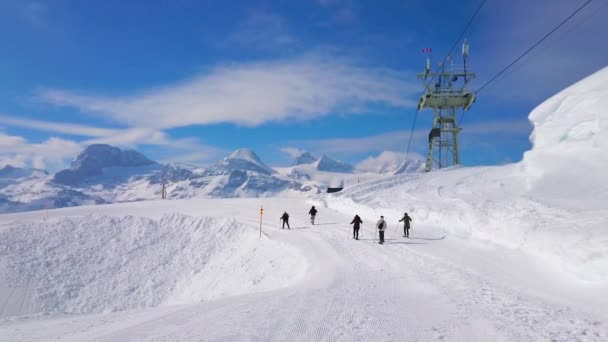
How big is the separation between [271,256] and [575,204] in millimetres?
17018

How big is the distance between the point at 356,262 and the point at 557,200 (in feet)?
33.3

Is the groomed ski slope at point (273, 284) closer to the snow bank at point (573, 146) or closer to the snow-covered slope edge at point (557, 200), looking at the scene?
the snow-covered slope edge at point (557, 200)

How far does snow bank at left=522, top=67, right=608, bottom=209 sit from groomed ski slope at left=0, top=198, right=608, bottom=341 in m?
4.41

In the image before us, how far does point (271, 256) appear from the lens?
24.9 meters

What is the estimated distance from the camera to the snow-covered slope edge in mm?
14117

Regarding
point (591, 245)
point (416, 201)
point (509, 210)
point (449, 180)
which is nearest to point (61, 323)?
point (591, 245)

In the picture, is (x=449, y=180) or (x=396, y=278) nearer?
(x=396, y=278)

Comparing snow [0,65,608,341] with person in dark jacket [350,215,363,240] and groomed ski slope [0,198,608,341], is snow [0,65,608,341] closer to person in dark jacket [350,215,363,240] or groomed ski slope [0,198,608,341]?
groomed ski slope [0,198,608,341]

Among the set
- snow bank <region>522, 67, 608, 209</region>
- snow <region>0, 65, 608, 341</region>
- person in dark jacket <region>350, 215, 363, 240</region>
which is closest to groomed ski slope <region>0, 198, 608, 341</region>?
snow <region>0, 65, 608, 341</region>

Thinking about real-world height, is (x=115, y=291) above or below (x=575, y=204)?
below

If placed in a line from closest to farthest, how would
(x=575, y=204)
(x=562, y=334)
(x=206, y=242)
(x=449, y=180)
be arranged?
(x=562, y=334)
(x=575, y=204)
(x=206, y=242)
(x=449, y=180)

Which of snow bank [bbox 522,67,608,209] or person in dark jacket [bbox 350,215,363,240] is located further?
person in dark jacket [bbox 350,215,363,240]

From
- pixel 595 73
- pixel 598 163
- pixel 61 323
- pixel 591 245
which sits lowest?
pixel 61 323

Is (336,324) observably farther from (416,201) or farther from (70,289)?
(70,289)
